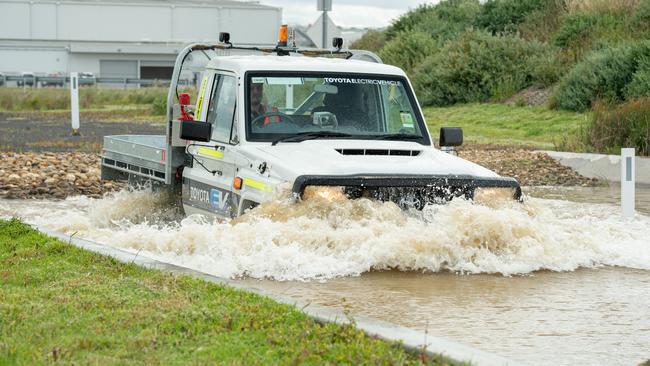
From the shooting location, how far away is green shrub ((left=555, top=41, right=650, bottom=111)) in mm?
27062

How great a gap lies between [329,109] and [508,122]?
18.7 meters

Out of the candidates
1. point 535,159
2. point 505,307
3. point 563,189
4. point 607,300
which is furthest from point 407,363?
point 535,159

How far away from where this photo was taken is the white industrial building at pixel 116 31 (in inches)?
3317

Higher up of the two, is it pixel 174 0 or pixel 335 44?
pixel 174 0

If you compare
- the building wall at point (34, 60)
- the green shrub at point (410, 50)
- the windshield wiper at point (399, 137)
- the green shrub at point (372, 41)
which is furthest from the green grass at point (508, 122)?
the building wall at point (34, 60)

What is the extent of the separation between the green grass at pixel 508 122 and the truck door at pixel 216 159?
1184cm

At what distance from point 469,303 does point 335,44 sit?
593 cm

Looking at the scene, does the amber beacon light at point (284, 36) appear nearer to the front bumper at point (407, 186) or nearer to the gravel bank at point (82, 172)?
the front bumper at point (407, 186)

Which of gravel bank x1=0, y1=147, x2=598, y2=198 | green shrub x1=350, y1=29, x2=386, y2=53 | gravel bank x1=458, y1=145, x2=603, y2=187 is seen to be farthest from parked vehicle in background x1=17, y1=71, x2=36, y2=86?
gravel bank x1=458, y1=145, x2=603, y2=187

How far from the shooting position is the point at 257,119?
36.4ft

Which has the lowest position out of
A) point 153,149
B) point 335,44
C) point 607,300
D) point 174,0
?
point 607,300

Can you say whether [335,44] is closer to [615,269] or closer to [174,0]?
[615,269]

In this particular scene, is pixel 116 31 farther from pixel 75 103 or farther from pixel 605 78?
pixel 605 78

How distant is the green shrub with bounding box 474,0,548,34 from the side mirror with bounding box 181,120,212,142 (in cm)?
2951
